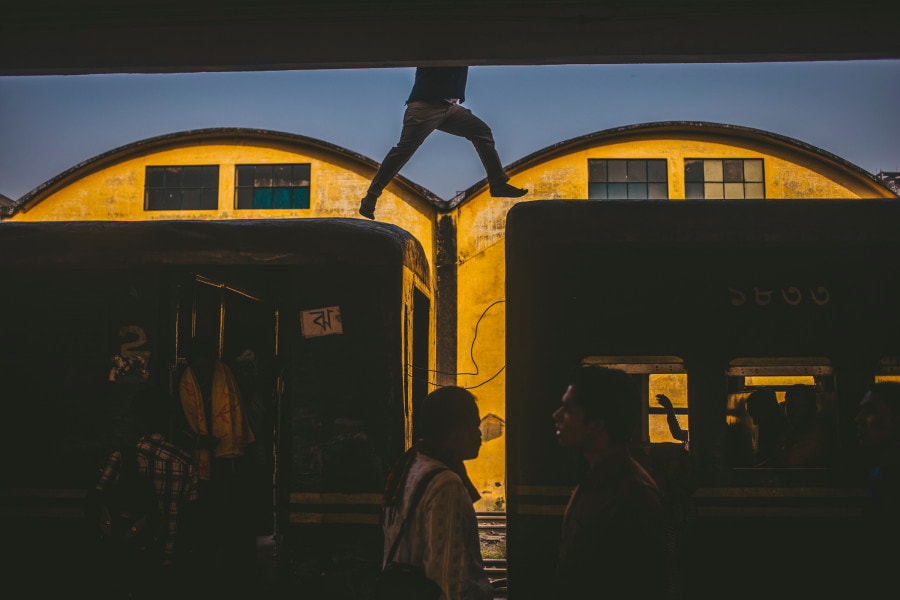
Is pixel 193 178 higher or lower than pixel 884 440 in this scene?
higher

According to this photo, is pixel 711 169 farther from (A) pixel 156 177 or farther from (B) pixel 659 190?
(A) pixel 156 177

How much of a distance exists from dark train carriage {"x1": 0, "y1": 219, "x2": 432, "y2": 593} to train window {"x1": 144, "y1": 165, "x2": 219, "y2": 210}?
25.1 ft

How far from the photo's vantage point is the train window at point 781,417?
482cm

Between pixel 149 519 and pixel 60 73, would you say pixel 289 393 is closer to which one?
pixel 149 519

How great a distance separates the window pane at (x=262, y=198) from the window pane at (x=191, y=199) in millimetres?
1136

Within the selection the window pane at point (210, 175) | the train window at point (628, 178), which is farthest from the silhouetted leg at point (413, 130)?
the window pane at point (210, 175)

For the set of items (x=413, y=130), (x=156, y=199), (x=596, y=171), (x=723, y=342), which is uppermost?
(x=596, y=171)

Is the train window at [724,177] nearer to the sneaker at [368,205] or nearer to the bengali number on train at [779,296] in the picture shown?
the sneaker at [368,205]

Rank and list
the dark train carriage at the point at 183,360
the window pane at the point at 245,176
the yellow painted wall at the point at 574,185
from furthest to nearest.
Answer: the window pane at the point at 245,176 → the yellow painted wall at the point at 574,185 → the dark train carriage at the point at 183,360

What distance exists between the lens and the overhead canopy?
152 inches

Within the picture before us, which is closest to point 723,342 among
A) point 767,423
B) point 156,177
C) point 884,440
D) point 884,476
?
point 767,423

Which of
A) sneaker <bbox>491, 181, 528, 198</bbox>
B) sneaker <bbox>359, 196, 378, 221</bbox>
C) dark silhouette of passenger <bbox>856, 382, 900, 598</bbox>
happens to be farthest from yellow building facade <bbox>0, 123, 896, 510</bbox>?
dark silhouette of passenger <bbox>856, 382, 900, 598</bbox>

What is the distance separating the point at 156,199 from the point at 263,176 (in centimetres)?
214

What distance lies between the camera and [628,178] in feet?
41.4
